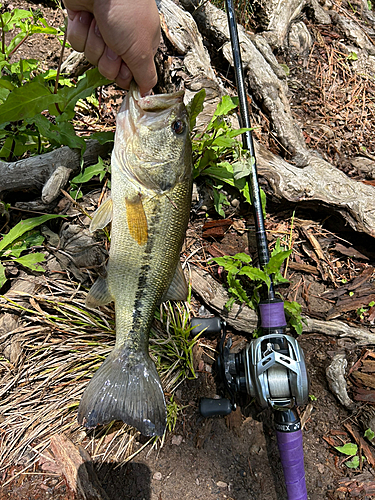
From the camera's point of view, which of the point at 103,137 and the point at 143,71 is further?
the point at 103,137

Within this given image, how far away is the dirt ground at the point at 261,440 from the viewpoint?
2.78m

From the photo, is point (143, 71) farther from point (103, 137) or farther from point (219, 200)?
point (219, 200)

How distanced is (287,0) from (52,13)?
320 centimetres

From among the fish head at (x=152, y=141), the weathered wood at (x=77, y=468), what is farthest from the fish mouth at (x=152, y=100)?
the weathered wood at (x=77, y=468)

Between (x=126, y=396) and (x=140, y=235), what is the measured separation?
45.0 inches

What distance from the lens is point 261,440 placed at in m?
3.09

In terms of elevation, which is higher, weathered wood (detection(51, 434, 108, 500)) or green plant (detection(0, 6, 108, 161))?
green plant (detection(0, 6, 108, 161))

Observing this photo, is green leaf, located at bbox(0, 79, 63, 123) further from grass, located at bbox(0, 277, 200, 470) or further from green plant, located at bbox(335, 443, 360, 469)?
green plant, located at bbox(335, 443, 360, 469)

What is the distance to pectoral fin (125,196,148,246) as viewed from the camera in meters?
2.29

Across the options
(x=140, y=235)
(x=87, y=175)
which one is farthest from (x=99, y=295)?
(x=87, y=175)

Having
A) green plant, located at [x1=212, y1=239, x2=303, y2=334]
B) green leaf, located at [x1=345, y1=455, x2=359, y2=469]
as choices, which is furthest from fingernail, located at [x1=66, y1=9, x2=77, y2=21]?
green leaf, located at [x1=345, y1=455, x2=359, y2=469]

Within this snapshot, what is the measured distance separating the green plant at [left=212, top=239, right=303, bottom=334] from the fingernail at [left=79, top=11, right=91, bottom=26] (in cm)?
217

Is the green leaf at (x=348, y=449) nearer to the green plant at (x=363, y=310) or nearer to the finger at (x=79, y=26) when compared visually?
the green plant at (x=363, y=310)

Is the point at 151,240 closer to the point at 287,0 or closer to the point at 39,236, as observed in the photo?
the point at 39,236
